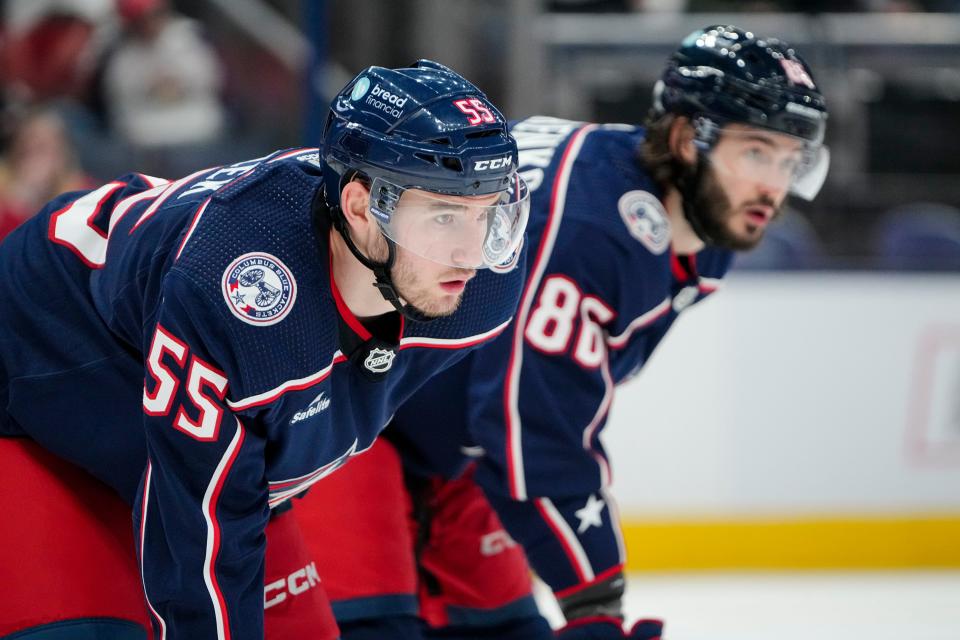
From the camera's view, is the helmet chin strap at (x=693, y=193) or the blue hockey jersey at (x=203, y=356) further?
the helmet chin strap at (x=693, y=193)

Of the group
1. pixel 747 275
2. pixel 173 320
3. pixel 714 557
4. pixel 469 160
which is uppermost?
pixel 469 160

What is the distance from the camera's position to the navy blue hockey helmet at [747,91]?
98.4 inches

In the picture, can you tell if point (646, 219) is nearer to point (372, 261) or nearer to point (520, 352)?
point (520, 352)

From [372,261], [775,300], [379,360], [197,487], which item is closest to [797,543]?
[775,300]

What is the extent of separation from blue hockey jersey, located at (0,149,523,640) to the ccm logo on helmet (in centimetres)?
23

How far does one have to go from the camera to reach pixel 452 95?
6.06ft

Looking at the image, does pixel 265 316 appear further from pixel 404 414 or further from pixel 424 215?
pixel 404 414

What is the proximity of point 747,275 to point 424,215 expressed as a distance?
286cm

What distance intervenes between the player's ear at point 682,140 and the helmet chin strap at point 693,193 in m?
0.02

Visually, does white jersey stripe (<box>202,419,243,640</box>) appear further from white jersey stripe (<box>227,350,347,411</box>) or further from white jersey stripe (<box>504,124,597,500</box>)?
white jersey stripe (<box>504,124,597,500</box>)

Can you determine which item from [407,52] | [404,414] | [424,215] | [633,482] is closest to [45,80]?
[407,52]

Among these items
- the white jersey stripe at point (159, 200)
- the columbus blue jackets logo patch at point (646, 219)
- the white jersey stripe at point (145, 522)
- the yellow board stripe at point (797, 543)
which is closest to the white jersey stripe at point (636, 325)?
the columbus blue jackets logo patch at point (646, 219)

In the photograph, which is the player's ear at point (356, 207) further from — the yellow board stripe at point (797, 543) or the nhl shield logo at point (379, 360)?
the yellow board stripe at point (797, 543)

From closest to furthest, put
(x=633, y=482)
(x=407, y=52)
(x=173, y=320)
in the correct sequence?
(x=173, y=320) < (x=633, y=482) < (x=407, y=52)
